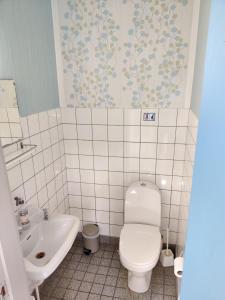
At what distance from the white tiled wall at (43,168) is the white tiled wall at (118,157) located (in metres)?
0.13

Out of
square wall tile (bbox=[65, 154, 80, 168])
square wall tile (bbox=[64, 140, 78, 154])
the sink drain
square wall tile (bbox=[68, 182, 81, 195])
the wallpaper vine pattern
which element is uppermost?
the wallpaper vine pattern

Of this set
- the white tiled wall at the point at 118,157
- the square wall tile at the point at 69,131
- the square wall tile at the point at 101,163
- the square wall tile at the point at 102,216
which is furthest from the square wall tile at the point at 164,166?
the square wall tile at the point at 69,131

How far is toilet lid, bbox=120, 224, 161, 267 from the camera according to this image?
1.66 meters

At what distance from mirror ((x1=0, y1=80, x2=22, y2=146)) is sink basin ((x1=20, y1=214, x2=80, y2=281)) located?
2.04 ft

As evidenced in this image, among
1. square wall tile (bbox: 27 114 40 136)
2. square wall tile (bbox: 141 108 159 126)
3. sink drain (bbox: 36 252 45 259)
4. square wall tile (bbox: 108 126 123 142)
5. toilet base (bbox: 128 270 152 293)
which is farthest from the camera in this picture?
square wall tile (bbox: 108 126 123 142)

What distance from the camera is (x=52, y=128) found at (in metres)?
1.96

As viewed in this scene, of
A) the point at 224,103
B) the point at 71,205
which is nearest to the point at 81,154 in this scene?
the point at 71,205

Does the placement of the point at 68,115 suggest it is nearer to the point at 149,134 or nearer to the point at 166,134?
the point at 149,134

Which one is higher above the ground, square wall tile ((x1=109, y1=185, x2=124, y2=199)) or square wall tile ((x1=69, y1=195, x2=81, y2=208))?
square wall tile ((x1=109, y1=185, x2=124, y2=199))

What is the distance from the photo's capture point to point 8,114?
1.41m

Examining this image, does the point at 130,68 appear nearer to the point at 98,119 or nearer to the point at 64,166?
the point at 98,119

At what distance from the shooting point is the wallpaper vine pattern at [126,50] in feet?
5.66

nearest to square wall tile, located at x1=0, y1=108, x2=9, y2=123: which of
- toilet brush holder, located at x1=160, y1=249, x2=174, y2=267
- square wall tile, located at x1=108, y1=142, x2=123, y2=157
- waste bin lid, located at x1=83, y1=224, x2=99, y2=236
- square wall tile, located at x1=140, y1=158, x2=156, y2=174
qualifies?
square wall tile, located at x1=108, y1=142, x2=123, y2=157

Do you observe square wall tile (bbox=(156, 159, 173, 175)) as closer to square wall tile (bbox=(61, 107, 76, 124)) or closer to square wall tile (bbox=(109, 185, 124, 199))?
square wall tile (bbox=(109, 185, 124, 199))
